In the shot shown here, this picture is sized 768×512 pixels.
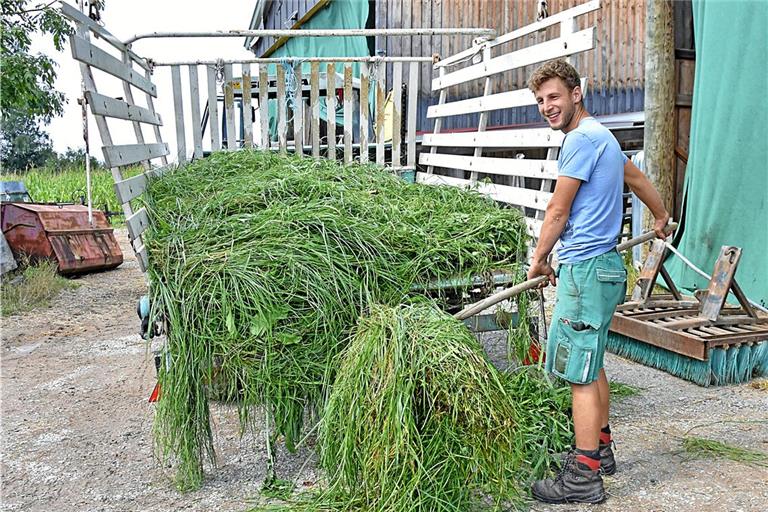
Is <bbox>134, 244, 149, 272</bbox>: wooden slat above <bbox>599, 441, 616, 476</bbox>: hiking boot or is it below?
above

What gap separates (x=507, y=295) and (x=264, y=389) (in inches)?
39.7

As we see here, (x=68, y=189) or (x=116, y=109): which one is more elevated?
(x=116, y=109)

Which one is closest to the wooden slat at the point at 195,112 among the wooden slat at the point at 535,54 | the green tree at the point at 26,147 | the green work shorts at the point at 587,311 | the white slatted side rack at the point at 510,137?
the white slatted side rack at the point at 510,137

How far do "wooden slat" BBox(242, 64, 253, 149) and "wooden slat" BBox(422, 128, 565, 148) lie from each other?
1403 millimetres

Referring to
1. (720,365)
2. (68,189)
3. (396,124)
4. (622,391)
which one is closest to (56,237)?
(396,124)

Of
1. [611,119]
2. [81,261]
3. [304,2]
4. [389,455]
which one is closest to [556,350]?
[389,455]

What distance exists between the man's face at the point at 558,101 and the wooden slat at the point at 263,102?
3001 mm

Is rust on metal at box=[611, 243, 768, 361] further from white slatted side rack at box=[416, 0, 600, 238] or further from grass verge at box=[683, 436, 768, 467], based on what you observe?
white slatted side rack at box=[416, 0, 600, 238]

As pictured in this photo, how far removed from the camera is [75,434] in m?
3.54

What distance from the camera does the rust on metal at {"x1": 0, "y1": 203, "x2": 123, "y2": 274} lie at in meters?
7.51

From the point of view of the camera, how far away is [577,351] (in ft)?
8.78

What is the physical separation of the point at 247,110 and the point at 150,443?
114 inches

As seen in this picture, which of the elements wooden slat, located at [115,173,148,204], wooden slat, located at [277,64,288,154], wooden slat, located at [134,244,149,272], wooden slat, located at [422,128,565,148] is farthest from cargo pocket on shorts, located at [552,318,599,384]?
wooden slat, located at [277,64,288,154]

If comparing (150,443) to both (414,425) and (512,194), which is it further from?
(512,194)
